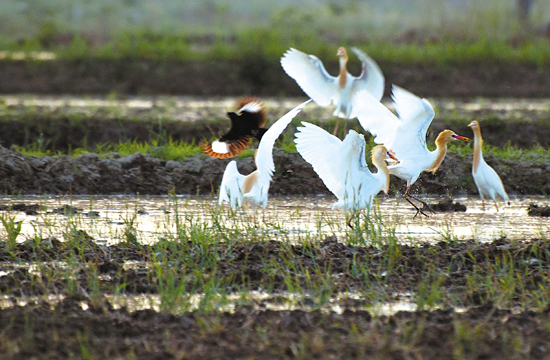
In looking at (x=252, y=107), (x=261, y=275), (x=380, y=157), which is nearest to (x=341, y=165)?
(x=380, y=157)

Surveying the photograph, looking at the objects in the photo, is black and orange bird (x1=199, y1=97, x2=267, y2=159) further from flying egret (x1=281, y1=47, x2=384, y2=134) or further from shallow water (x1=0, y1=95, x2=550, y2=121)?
shallow water (x1=0, y1=95, x2=550, y2=121)

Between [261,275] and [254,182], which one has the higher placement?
[254,182]

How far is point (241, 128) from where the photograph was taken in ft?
21.4

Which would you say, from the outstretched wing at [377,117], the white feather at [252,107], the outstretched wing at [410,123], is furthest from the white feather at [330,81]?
the white feather at [252,107]

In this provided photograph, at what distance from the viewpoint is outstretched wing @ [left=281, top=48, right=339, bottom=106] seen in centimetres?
902

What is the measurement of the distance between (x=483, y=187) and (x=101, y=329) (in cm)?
453

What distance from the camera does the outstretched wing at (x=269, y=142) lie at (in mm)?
5699

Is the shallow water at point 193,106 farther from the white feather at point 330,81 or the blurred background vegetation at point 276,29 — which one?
the white feather at point 330,81

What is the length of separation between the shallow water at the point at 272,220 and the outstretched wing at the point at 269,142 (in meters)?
0.41

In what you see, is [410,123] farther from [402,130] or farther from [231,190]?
[231,190]

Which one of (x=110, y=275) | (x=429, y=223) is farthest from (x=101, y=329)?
(x=429, y=223)

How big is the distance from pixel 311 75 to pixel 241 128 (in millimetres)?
3069

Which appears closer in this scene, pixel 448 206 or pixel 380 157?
pixel 380 157

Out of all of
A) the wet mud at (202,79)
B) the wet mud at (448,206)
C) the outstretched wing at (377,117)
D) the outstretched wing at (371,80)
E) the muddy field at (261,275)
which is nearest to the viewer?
the muddy field at (261,275)
